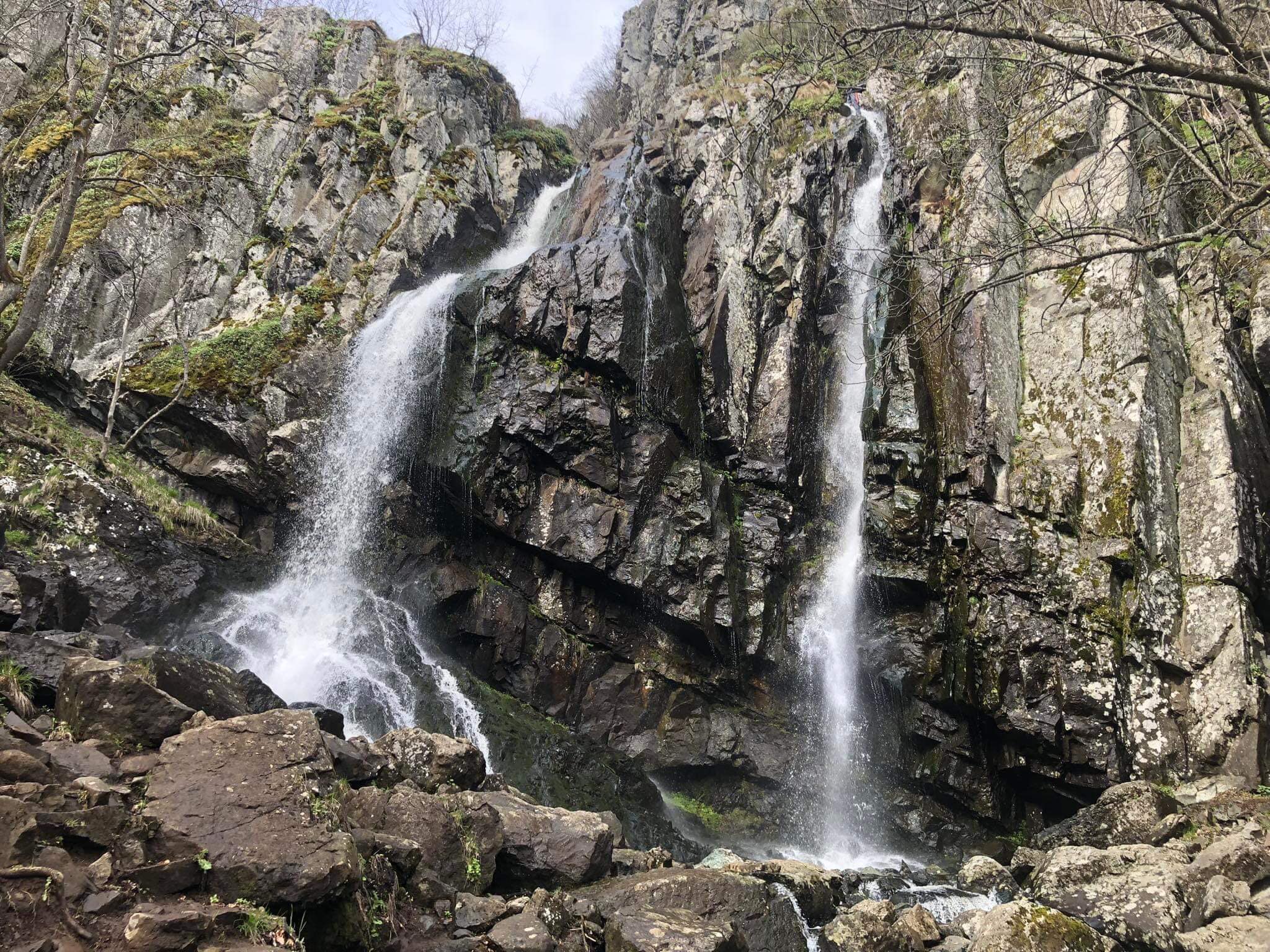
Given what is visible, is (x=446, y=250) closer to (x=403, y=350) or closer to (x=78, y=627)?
(x=403, y=350)

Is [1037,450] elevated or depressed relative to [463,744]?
elevated

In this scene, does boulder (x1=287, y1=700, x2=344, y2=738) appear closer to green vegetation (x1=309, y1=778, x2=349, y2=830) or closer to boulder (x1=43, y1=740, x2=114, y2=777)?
green vegetation (x1=309, y1=778, x2=349, y2=830)

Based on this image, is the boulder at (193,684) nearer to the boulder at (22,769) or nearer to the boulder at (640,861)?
the boulder at (22,769)

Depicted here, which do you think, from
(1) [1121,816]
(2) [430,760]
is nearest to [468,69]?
(2) [430,760]

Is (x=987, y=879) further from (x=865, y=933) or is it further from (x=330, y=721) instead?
(x=330, y=721)

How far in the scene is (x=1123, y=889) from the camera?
695 cm

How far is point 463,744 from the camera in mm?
7773

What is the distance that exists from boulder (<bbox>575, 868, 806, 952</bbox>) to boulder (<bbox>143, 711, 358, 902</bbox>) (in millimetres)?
2357

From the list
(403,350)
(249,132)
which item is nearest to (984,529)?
(403,350)

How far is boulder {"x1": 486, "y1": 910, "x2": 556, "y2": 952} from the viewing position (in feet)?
15.6

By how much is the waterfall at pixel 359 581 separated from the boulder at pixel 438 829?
582 cm

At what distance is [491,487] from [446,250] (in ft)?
32.0

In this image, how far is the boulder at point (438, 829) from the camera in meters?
5.54

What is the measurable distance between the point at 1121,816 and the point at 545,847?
26.3ft
